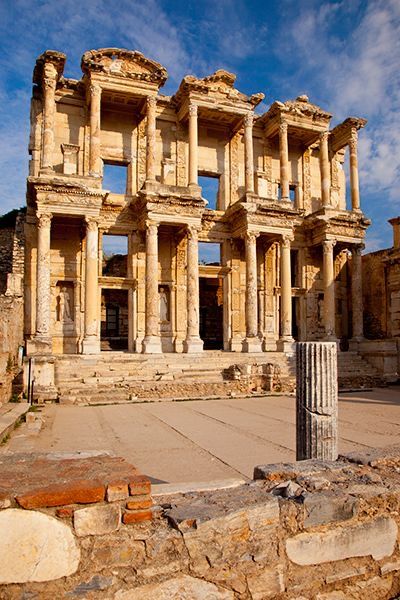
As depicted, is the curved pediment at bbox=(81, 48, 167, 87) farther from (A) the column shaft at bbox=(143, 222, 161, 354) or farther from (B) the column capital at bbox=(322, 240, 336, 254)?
(B) the column capital at bbox=(322, 240, 336, 254)

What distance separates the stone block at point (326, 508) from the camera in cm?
324

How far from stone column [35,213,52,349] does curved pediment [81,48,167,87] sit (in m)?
7.15

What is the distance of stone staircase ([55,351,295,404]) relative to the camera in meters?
14.8

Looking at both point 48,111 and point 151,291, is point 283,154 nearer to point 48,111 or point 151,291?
point 151,291

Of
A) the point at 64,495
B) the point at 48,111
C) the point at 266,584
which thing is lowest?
the point at 266,584

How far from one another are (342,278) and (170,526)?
24.3m

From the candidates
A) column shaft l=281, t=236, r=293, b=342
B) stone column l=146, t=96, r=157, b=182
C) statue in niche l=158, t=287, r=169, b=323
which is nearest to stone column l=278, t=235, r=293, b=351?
column shaft l=281, t=236, r=293, b=342

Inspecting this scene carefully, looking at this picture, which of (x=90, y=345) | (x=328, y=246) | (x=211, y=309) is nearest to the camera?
(x=90, y=345)

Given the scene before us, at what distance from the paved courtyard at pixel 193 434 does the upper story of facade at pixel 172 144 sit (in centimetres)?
996

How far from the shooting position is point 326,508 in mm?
3287

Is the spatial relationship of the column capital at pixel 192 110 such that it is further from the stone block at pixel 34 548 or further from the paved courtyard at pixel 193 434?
the stone block at pixel 34 548

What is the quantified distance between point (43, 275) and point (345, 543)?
1646cm

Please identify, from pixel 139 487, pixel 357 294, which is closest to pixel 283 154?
pixel 357 294

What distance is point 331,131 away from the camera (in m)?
26.2
